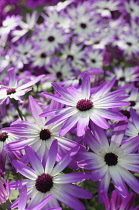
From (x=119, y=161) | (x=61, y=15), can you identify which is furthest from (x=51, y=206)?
(x=61, y=15)

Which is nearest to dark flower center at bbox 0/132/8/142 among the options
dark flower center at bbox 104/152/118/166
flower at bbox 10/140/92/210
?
flower at bbox 10/140/92/210

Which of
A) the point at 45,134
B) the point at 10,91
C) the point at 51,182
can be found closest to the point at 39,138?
the point at 45,134

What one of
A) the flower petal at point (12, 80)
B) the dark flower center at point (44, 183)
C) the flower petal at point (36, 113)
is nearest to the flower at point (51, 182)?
Answer: the dark flower center at point (44, 183)

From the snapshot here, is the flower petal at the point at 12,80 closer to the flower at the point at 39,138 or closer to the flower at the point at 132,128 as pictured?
the flower at the point at 39,138

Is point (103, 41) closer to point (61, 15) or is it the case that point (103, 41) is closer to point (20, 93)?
point (61, 15)

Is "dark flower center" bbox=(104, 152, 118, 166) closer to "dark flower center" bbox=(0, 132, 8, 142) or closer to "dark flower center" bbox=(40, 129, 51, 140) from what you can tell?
"dark flower center" bbox=(40, 129, 51, 140)
